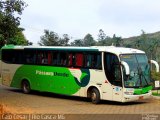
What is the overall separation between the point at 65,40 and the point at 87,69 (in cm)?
3601

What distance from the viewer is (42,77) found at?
26.3 m

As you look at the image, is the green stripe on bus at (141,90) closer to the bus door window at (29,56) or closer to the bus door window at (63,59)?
the bus door window at (63,59)

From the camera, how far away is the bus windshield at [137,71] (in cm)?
2156

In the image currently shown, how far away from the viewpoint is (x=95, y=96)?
22625 mm

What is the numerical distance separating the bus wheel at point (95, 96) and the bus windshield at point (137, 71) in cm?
181

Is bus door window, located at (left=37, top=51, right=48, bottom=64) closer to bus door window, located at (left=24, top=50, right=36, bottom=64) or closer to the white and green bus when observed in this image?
the white and green bus

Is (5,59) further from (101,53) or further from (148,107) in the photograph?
(148,107)

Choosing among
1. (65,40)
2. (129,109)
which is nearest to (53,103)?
(129,109)

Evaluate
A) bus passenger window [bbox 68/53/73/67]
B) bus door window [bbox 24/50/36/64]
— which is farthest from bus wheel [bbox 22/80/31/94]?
bus passenger window [bbox 68/53/73/67]

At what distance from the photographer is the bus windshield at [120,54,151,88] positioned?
849 inches

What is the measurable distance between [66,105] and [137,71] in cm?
382

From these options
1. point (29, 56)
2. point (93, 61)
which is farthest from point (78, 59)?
point (29, 56)

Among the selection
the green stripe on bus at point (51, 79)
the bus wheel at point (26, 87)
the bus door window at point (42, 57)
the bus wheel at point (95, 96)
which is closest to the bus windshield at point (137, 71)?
the bus wheel at point (95, 96)

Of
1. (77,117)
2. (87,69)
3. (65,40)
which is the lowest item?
(77,117)
